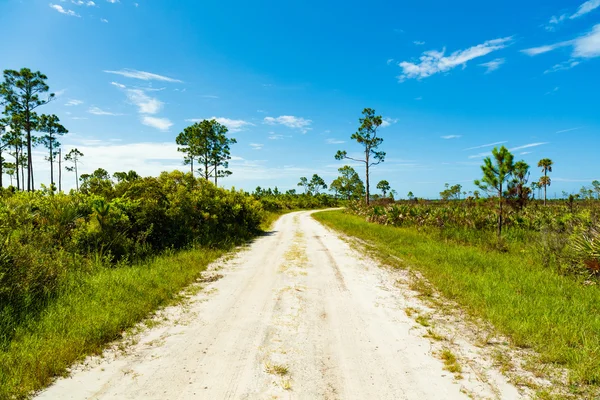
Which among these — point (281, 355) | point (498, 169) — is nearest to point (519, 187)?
point (498, 169)

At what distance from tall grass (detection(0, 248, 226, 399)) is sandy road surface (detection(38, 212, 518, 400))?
14.0 inches

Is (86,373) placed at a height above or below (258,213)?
below

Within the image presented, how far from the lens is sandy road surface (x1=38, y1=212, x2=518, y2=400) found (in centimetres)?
353

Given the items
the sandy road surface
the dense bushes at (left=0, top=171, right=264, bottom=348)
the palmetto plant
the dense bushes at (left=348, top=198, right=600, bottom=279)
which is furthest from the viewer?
the dense bushes at (left=348, top=198, right=600, bottom=279)

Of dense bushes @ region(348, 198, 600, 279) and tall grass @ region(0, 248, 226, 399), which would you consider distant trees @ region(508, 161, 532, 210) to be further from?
tall grass @ region(0, 248, 226, 399)

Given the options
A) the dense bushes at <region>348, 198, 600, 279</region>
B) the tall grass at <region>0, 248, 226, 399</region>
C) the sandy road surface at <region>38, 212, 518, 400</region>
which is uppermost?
the dense bushes at <region>348, 198, 600, 279</region>

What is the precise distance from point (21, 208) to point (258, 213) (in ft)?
42.9

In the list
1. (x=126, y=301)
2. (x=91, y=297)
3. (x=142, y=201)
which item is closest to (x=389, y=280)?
(x=126, y=301)

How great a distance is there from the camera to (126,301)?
625 centimetres

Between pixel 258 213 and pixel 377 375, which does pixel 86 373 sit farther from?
pixel 258 213

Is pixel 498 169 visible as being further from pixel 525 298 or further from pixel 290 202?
pixel 290 202

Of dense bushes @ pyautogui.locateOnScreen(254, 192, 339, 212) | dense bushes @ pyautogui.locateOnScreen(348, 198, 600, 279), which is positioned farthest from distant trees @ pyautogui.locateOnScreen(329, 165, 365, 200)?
dense bushes @ pyautogui.locateOnScreen(348, 198, 600, 279)

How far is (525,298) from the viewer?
6.42 meters

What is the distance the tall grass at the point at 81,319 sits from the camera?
3.84 m
